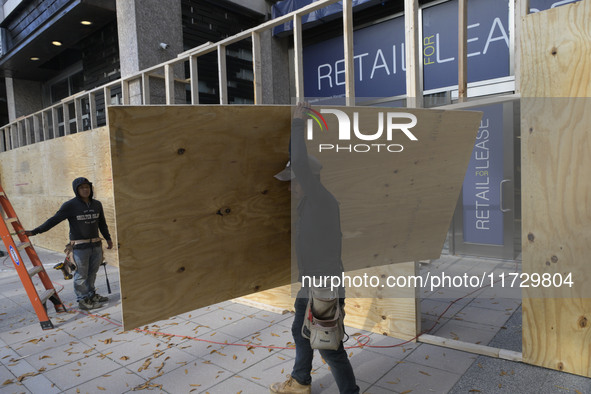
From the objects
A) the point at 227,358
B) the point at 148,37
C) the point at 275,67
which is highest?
the point at 148,37

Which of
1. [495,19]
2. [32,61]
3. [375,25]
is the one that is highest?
[32,61]

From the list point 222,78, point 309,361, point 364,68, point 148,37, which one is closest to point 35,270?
point 222,78

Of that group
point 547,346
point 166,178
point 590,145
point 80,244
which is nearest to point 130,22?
point 80,244

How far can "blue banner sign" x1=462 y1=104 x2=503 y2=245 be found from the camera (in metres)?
6.70

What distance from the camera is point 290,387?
3031 mm

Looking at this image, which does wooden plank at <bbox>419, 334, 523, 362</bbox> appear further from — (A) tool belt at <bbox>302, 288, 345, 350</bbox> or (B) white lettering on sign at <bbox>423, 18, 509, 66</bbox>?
(B) white lettering on sign at <bbox>423, 18, 509, 66</bbox>

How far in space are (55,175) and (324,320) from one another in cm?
877

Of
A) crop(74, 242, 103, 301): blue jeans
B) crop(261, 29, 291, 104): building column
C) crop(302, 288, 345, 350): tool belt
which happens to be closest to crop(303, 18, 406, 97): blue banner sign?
crop(261, 29, 291, 104): building column

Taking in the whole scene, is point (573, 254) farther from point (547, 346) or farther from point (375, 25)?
point (375, 25)

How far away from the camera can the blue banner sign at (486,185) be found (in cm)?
670

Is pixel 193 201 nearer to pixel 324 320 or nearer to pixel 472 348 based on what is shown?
pixel 324 320

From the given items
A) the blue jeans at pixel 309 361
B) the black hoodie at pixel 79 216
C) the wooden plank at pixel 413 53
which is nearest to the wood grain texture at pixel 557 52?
the wooden plank at pixel 413 53

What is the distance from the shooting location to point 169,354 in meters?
3.93

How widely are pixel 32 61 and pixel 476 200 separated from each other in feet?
42.9
